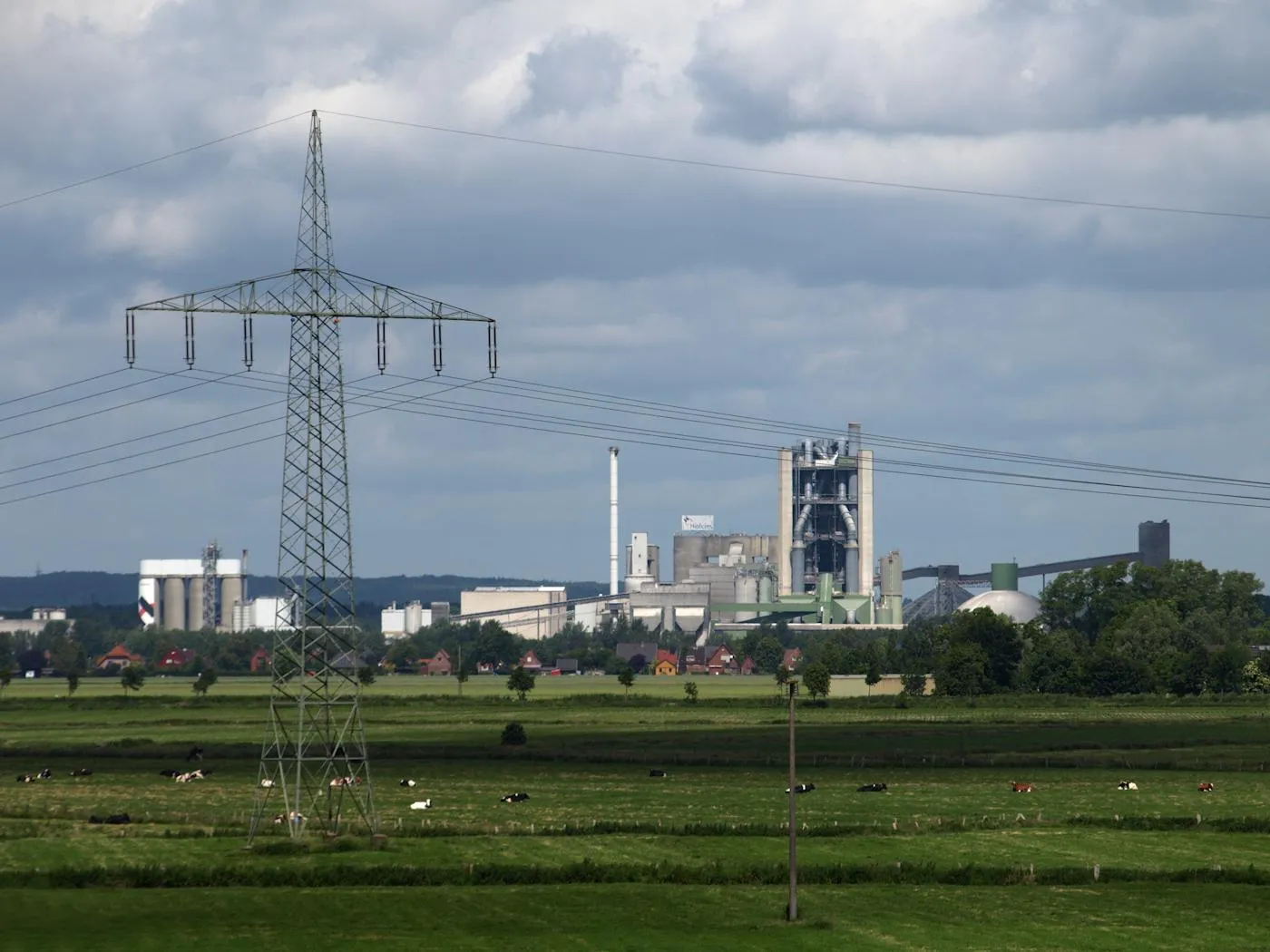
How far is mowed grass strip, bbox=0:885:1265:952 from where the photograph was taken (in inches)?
2298

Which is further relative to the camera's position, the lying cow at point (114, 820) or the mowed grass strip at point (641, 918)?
the lying cow at point (114, 820)

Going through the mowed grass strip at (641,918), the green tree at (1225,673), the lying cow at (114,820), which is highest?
the green tree at (1225,673)

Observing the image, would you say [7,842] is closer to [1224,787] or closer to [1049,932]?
[1049,932]

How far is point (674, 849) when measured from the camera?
255 ft

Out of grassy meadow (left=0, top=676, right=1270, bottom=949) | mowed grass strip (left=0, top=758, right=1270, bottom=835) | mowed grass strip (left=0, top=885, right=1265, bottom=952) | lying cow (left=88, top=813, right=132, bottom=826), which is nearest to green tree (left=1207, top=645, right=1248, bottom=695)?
grassy meadow (left=0, top=676, right=1270, bottom=949)

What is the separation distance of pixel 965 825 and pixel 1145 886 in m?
15.8

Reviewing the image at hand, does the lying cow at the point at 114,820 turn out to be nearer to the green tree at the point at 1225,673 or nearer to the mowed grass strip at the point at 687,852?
the mowed grass strip at the point at 687,852

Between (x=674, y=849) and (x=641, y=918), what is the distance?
15078 mm

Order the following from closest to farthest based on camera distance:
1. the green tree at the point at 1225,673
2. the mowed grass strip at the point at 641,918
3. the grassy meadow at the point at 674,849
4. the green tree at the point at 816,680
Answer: the mowed grass strip at the point at 641,918 → the grassy meadow at the point at 674,849 → the green tree at the point at 1225,673 → the green tree at the point at 816,680

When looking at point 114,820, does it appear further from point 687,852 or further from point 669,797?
point 687,852

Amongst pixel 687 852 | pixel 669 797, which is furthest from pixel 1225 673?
pixel 687 852

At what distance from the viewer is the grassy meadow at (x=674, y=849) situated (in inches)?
2410

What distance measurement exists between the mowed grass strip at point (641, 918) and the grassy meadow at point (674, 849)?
0.18 m

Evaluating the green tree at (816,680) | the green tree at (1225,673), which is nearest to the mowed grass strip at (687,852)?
the green tree at (816,680)
